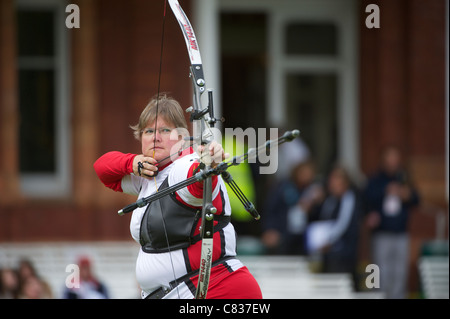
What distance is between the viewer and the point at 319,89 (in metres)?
10.8

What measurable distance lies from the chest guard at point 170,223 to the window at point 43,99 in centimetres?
628

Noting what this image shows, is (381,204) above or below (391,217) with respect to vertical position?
above

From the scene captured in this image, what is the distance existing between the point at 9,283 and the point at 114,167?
Answer: 3.97 metres

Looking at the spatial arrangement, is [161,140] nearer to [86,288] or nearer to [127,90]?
[86,288]

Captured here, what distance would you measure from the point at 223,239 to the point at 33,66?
22.0ft

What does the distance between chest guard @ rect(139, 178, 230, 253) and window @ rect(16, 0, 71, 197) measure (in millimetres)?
6279

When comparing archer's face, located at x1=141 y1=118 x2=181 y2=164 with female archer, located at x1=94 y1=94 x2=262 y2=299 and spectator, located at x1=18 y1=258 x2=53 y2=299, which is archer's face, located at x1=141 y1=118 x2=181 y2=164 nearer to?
female archer, located at x1=94 y1=94 x2=262 y2=299

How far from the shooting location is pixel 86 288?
21.8 feet

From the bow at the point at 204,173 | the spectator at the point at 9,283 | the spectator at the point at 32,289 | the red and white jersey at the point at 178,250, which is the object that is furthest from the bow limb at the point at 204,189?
the spectator at the point at 9,283

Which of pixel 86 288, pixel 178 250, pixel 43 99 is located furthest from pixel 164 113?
pixel 43 99

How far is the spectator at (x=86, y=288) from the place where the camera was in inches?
252

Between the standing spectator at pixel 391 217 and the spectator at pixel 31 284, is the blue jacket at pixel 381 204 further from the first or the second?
the spectator at pixel 31 284

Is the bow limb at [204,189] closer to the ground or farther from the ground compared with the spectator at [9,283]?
farther from the ground
